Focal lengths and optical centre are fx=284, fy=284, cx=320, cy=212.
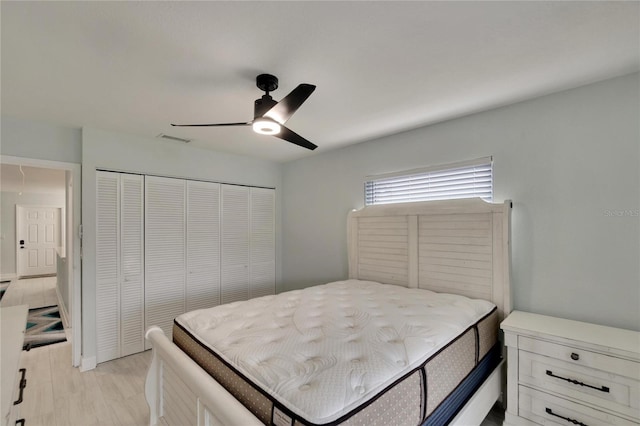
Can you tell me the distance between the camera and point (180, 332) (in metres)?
1.83

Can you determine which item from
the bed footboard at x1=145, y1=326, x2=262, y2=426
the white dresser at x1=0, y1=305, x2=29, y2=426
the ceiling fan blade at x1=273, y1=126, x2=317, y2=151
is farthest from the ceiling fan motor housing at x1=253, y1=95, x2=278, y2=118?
the white dresser at x1=0, y1=305, x2=29, y2=426

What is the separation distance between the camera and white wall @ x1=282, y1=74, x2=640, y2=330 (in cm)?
186

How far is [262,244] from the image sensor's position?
168 inches

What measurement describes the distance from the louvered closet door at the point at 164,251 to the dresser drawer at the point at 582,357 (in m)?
3.44

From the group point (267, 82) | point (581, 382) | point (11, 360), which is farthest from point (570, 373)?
point (11, 360)

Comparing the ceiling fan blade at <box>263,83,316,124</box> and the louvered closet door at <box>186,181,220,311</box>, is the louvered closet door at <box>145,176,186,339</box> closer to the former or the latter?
the louvered closet door at <box>186,181,220,311</box>

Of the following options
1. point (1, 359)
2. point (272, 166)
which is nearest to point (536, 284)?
point (1, 359)

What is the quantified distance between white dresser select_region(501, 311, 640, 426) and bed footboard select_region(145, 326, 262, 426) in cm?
181

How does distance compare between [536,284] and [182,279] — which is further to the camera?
[182,279]

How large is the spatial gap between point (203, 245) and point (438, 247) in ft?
9.17

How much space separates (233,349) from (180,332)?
606mm

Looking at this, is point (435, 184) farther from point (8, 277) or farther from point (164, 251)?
point (8, 277)

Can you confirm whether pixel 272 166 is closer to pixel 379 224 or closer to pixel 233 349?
pixel 379 224

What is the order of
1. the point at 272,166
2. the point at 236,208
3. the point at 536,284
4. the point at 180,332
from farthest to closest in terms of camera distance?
the point at 272,166, the point at 236,208, the point at 536,284, the point at 180,332
